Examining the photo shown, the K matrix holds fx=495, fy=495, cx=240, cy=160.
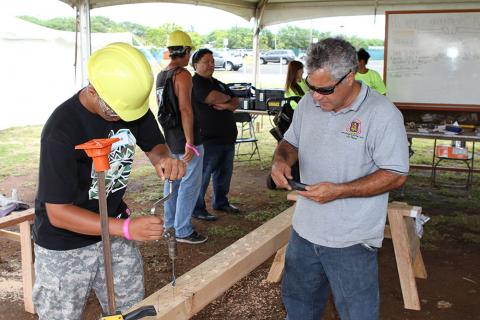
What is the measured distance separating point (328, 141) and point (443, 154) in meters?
5.56

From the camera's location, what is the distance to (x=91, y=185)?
197 centimetres

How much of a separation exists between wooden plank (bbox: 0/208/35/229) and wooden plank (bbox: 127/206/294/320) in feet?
5.08

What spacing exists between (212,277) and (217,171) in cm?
339

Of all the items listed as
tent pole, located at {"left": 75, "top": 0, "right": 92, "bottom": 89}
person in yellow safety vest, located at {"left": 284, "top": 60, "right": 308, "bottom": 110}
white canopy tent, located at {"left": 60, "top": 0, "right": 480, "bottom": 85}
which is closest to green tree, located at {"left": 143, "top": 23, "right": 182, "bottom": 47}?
white canopy tent, located at {"left": 60, "top": 0, "right": 480, "bottom": 85}

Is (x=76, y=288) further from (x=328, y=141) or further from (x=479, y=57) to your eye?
(x=479, y=57)

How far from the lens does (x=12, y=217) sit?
326 cm

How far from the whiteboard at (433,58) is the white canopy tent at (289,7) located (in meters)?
1.35

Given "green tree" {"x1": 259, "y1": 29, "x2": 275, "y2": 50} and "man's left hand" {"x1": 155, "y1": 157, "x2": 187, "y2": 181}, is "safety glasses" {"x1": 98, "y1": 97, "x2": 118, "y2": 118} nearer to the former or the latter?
"man's left hand" {"x1": 155, "y1": 157, "x2": 187, "y2": 181}

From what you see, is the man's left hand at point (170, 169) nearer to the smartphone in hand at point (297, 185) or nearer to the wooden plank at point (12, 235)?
the smartphone in hand at point (297, 185)

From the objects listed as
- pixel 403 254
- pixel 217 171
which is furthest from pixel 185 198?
pixel 403 254

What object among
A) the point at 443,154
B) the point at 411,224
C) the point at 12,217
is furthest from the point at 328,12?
the point at 12,217

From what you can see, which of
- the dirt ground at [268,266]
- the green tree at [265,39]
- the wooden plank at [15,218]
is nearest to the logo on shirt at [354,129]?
the dirt ground at [268,266]

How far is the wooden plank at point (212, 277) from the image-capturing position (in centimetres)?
193

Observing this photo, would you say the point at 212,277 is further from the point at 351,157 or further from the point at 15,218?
the point at 15,218
